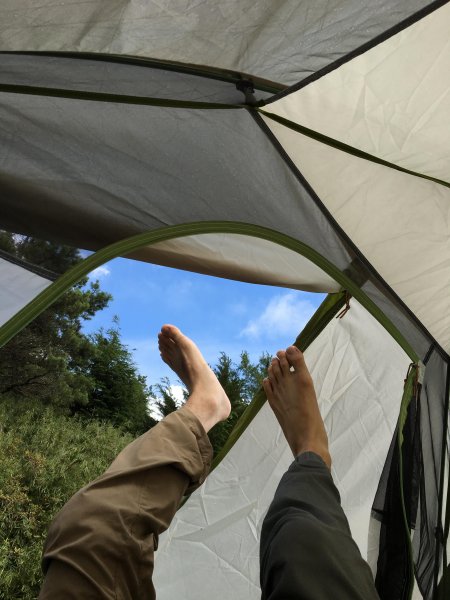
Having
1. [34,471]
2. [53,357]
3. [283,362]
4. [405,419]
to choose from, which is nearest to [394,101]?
[283,362]

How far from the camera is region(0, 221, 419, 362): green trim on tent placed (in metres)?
0.82

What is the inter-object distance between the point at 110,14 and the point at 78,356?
661 cm

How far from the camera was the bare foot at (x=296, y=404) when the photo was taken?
4.21 ft

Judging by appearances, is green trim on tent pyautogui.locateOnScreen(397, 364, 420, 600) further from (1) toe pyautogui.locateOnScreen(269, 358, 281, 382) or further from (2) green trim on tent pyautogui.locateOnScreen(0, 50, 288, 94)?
(2) green trim on tent pyautogui.locateOnScreen(0, 50, 288, 94)

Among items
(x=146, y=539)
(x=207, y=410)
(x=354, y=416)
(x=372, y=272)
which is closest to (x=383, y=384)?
(x=354, y=416)

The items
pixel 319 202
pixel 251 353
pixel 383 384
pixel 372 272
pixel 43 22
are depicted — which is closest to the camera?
pixel 43 22

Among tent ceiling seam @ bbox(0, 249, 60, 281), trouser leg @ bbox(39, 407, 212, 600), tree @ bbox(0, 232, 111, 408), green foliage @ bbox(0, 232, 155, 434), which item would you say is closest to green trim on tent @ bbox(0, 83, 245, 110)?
tent ceiling seam @ bbox(0, 249, 60, 281)

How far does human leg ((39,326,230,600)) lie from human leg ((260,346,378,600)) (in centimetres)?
22

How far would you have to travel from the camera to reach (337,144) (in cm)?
110

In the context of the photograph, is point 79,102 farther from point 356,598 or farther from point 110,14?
point 356,598

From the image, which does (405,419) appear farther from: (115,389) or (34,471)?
(115,389)

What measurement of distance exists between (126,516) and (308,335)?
0.92 meters

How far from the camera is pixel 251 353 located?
6973 mm

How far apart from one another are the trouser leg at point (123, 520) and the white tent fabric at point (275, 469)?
2.06 feet
